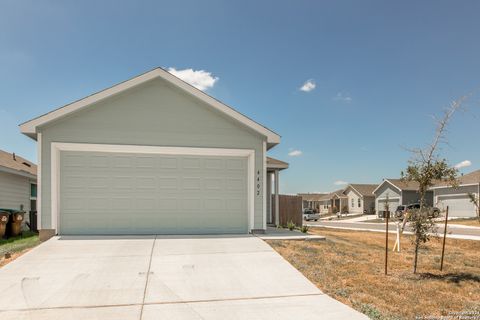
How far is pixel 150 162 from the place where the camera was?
11.3 meters

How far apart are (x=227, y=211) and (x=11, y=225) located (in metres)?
9.66

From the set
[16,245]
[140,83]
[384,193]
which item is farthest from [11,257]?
[384,193]

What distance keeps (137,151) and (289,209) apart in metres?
9.19

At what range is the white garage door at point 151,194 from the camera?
10.8 meters

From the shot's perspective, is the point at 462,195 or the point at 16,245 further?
the point at 462,195

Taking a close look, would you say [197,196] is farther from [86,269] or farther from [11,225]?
[11,225]

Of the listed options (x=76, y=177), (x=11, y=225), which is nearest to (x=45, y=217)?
(x=76, y=177)

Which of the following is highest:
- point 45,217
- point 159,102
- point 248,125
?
point 159,102

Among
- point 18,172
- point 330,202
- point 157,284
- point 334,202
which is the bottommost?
point 330,202

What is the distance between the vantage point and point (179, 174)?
37.4ft

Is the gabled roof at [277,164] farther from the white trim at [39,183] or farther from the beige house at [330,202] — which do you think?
the beige house at [330,202]

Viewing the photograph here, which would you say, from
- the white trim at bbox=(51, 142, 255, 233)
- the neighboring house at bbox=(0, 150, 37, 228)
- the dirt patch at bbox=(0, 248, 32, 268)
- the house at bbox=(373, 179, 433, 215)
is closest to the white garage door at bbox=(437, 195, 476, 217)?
the house at bbox=(373, 179, 433, 215)

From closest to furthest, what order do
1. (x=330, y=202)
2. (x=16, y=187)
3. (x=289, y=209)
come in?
1. (x=16, y=187)
2. (x=289, y=209)
3. (x=330, y=202)

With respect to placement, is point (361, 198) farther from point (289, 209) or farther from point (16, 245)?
point (16, 245)
